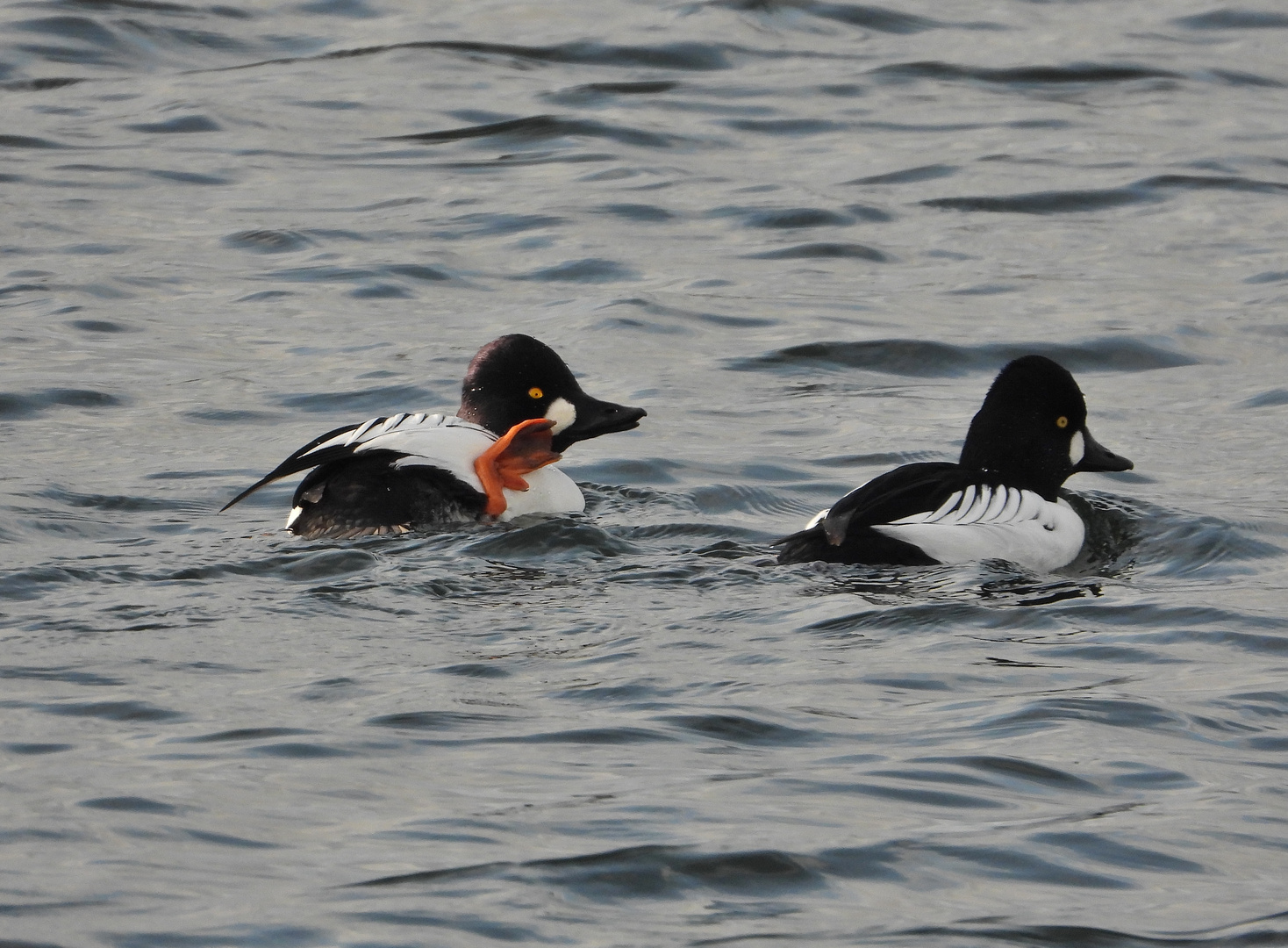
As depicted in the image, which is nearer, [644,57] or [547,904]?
[547,904]

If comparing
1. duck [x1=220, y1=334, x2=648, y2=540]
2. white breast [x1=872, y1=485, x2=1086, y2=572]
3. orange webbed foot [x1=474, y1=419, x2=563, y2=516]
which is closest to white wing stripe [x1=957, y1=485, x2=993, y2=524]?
white breast [x1=872, y1=485, x2=1086, y2=572]

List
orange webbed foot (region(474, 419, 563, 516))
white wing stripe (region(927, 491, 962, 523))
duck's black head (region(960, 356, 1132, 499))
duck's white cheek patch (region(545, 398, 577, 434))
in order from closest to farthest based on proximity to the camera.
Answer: white wing stripe (region(927, 491, 962, 523)), orange webbed foot (region(474, 419, 563, 516)), duck's black head (region(960, 356, 1132, 499)), duck's white cheek patch (region(545, 398, 577, 434))

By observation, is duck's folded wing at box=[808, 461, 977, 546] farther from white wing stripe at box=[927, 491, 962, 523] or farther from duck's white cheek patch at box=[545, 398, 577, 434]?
duck's white cheek patch at box=[545, 398, 577, 434]

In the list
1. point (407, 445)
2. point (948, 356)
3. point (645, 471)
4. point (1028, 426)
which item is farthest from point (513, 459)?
point (948, 356)

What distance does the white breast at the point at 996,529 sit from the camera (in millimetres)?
6734

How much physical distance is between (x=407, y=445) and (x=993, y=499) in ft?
6.70

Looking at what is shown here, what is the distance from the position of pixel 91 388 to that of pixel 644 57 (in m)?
8.15

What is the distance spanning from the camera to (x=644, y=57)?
1655cm

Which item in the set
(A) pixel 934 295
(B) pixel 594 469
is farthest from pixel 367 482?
(A) pixel 934 295

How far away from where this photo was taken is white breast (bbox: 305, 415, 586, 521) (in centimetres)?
706

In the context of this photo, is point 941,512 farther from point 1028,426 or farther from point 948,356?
point 948,356

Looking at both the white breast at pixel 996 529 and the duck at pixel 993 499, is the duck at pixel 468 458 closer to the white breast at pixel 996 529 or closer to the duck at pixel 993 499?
the duck at pixel 993 499

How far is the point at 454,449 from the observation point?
7.16m

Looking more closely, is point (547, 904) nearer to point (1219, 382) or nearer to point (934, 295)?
point (1219, 382)
